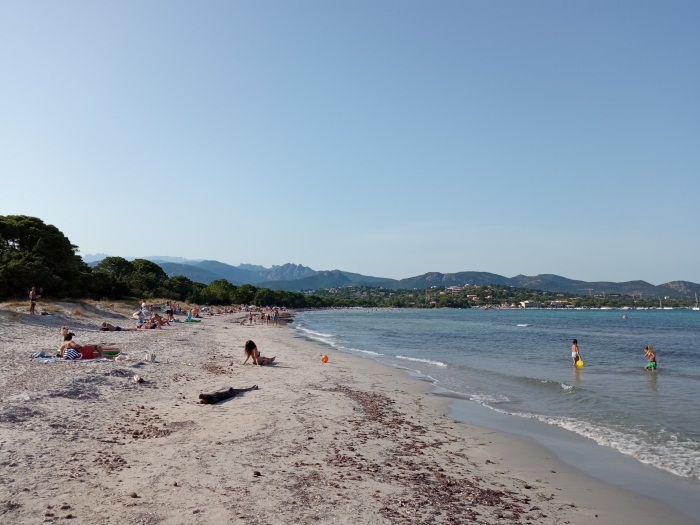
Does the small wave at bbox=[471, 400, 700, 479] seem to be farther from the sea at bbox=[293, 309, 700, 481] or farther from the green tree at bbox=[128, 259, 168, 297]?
the green tree at bbox=[128, 259, 168, 297]

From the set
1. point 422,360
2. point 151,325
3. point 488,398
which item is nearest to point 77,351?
point 488,398

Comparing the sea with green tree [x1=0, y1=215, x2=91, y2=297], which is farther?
green tree [x1=0, y1=215, x2=91, y2=297]

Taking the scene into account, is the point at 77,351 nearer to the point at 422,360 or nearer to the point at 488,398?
the point at 488,398

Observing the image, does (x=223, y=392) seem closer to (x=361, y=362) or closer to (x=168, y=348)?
(x=168, y=348)

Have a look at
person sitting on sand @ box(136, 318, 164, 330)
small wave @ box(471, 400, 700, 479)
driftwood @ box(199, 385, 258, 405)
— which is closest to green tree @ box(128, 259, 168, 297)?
person sitting on sand @ box(136, 318, 164, 330)

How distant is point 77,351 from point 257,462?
973 centimetres

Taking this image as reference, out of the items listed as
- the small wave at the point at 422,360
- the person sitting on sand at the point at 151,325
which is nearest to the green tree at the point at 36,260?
the person sitting on sand at the point at 151,325

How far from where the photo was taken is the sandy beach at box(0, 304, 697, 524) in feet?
16.6

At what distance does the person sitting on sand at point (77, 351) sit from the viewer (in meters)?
13.4

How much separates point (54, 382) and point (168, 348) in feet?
34.6

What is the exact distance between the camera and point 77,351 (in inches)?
537

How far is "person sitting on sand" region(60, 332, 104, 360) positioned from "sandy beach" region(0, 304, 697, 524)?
1.06m

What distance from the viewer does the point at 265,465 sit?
647cm

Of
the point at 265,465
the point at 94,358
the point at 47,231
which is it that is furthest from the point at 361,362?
the point at 47,231
